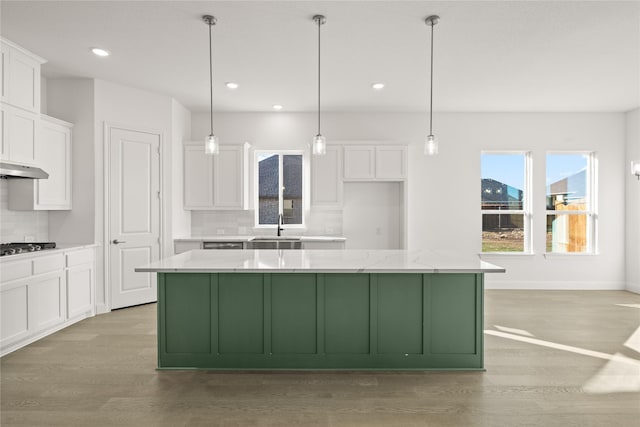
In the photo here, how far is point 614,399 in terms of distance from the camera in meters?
2.56

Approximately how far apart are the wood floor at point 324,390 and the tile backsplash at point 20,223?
1182mm

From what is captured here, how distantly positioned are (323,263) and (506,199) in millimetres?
4530

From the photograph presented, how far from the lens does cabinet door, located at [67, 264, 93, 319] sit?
4.06 meters

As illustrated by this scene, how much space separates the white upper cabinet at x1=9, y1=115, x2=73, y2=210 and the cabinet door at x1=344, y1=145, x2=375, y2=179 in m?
3.55

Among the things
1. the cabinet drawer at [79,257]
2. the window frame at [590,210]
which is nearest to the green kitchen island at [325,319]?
the cabinet drawer at [79,257]

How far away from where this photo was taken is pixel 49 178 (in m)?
4.20

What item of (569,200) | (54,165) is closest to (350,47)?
(54,165)

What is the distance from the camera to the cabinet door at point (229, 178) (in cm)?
570

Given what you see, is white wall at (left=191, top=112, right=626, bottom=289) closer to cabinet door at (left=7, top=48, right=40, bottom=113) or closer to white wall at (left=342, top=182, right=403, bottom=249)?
white wall at (left=342, top=182, right=403, bottom=249)

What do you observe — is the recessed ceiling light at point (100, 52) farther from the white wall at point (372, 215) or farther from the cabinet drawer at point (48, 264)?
the white wall at point (372, 215)

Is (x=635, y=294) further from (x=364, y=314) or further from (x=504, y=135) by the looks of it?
(x=364, y=314)

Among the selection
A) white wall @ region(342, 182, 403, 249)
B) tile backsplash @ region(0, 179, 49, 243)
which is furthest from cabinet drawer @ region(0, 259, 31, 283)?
white wall @ region(342, 182, 403, 249)

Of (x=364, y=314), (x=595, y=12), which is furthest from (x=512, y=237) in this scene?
(x=364, y=314)

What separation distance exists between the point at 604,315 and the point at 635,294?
1769 millimetres
